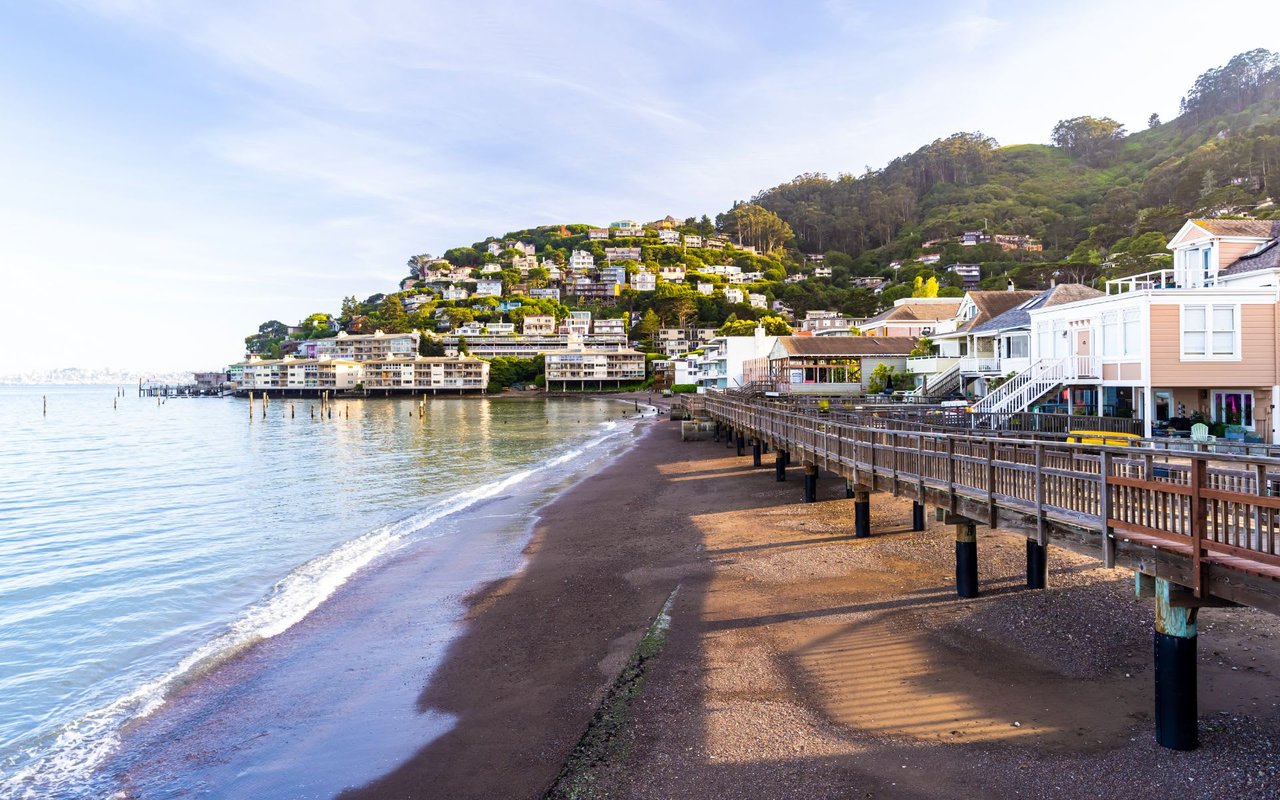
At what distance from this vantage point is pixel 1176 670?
7.20 metres

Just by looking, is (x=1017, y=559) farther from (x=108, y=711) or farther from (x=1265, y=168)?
(x=1265, y=168)

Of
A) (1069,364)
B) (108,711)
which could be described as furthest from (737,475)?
(108,711)

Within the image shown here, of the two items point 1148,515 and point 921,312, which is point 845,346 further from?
point 1148,515

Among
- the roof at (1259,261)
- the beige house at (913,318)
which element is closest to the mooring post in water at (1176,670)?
the roof at (1259,261)

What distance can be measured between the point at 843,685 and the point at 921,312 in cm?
5797

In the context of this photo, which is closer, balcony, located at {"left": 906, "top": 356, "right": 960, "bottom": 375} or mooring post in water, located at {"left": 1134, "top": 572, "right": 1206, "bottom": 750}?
mooring post in water, located at {"left": 1134, "top": 572, "right": 1206, "bottom": 750}

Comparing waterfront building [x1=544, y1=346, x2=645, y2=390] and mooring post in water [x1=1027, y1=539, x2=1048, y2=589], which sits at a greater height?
waterfront building [x1=544, y1=346, x2=645, y2=390]

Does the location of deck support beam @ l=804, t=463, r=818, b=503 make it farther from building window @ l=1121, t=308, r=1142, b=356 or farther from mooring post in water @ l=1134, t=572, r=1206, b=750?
mooring post in water @ l=1134, t=572, r=1206, b=750

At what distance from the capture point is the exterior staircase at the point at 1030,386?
86.5 ft

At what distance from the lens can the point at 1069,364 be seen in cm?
2619

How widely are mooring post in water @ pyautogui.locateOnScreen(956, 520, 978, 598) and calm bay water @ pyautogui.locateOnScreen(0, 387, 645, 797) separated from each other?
12.5 m

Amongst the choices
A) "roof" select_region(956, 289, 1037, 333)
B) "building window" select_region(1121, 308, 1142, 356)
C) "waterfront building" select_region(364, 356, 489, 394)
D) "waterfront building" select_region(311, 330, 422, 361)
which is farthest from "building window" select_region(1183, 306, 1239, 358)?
"waterfront building" select_region(311, 330, 422, 361)

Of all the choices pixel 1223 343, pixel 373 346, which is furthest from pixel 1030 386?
pixel 373 346

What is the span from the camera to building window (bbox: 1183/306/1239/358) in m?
21.4
